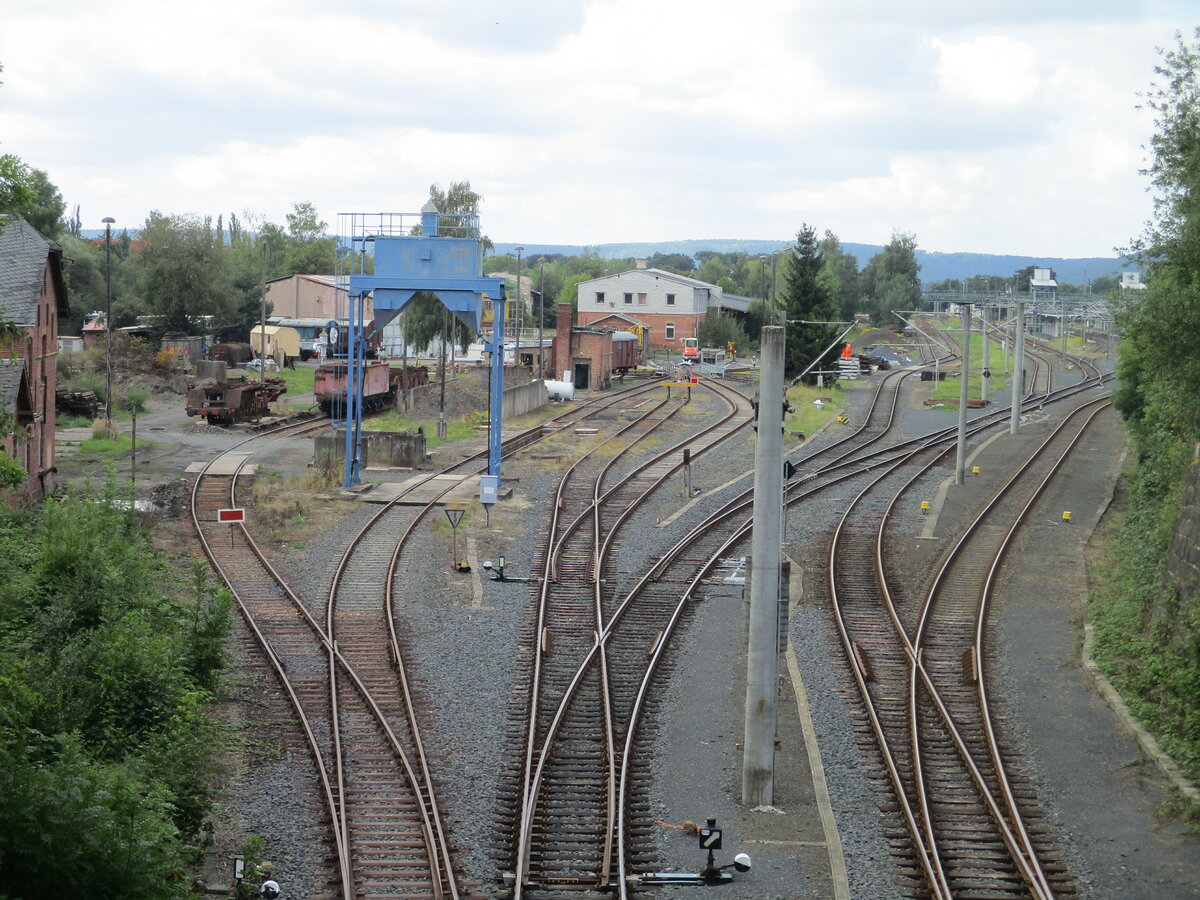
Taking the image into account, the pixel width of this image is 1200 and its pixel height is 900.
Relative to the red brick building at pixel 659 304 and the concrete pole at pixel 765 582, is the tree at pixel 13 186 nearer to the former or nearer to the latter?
the concrete pole at pixel 765 582

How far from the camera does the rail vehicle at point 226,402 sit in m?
43.2

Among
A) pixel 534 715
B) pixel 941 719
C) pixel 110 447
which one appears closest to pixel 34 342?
pixel 110 447

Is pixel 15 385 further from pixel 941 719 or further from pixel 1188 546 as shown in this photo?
pixel 1188 546

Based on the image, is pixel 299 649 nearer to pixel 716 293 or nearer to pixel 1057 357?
pixel 1057 357

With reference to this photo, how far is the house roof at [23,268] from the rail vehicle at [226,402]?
11.8m

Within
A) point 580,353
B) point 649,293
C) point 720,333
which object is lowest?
point 580,353

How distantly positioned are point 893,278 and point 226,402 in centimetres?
10050

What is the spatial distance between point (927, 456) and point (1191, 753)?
75.6 feet

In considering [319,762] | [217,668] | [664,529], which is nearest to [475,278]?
[664,529]

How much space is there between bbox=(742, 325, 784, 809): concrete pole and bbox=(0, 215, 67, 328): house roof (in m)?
19.1

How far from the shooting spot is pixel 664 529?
86.0 ft

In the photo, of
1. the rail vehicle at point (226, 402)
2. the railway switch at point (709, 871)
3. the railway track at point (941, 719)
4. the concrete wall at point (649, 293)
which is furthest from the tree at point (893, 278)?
the railway switch at point (709, 871)

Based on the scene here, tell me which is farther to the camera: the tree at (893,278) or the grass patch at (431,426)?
the tree at (893,278)

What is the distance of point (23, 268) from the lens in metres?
28.8
